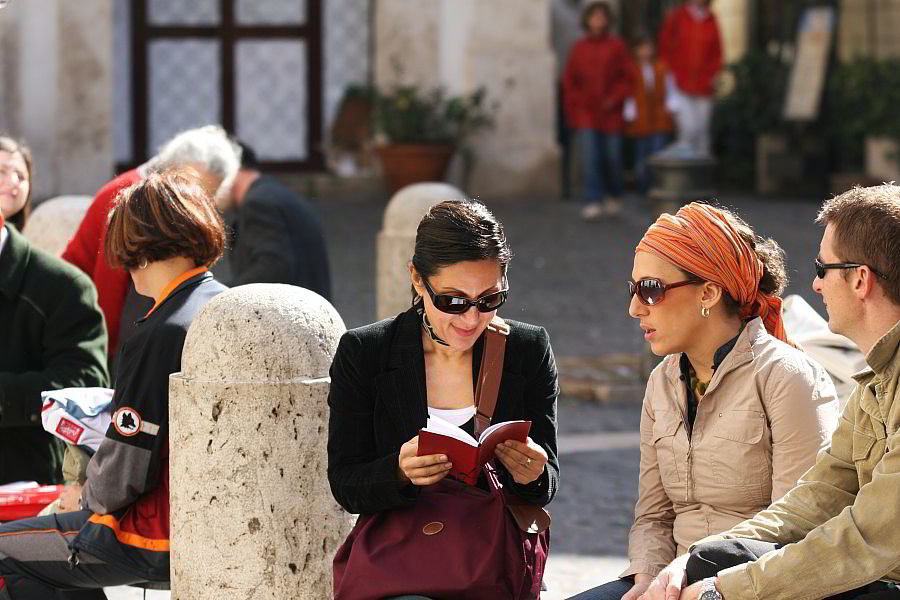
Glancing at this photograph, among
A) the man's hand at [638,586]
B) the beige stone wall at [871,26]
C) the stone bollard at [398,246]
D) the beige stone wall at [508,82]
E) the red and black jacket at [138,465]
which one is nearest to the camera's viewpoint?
the man's hand at [638,586]

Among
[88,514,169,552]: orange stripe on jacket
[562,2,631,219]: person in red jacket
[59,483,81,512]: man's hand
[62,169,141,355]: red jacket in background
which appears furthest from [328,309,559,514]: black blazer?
[562,2,631,219]: person in red jacket

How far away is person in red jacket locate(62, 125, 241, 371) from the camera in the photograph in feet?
20.3

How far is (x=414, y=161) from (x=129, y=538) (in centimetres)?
1229

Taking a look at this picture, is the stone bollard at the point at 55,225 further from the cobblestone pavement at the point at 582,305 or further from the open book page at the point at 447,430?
the open book page at the point at 447,430

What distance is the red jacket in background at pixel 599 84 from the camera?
51.9 feet

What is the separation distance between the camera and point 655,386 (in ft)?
14.4

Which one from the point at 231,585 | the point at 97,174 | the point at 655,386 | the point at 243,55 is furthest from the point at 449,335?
the point at 243,55

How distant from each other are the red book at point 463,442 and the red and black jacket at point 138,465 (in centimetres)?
101

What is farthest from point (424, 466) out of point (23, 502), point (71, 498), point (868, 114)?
point (868, 114)

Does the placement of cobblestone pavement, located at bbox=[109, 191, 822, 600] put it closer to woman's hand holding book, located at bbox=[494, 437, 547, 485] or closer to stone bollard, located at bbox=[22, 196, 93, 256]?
woman's hand holding book, located at bbox=[494, 437, 547, 485]

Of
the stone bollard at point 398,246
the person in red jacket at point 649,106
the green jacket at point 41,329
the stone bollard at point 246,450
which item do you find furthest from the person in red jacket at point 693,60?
the stone bollard at point 246,450

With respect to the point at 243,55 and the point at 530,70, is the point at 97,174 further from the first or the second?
the point at 530,70

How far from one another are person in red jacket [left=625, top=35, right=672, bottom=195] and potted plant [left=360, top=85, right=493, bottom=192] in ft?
5.22

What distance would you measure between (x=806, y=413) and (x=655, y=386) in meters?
0.42
